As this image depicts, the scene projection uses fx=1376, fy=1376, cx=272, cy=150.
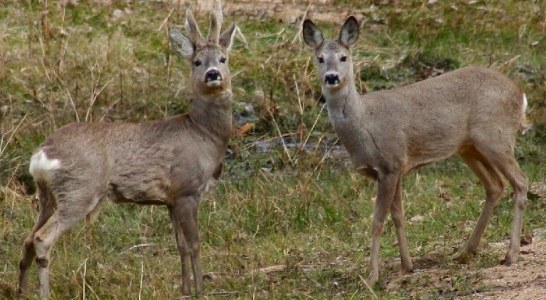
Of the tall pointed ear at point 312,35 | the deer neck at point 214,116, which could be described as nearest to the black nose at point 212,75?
the deer neck at point 214,116

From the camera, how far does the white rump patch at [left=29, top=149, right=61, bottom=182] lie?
8656 millimetres

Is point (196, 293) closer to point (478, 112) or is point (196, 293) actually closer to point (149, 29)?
point (478, 112)

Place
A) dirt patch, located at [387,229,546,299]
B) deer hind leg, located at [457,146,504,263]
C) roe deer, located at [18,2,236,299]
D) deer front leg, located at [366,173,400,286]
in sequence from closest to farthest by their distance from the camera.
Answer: dirt patch, located at [387,229,546,299], roe deer, located at [18,2,236,299], deer front leg, located at [366,173,400,286], deer hind leg, located at [457,146,504,263]

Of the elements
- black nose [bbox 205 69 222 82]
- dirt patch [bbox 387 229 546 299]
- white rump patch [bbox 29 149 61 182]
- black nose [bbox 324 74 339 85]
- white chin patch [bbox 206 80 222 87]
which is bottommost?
dirt patch [bbox 387 229 546 299]

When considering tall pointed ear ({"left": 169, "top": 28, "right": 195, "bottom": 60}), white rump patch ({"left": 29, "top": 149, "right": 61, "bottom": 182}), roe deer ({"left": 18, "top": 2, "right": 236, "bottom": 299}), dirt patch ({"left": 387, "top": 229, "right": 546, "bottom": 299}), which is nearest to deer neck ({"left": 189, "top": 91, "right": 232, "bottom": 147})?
roe deer ({"left": 18, "top": 2, "right": 236, "bottom": 299})

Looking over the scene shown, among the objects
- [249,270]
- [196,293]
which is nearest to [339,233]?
[249,270]

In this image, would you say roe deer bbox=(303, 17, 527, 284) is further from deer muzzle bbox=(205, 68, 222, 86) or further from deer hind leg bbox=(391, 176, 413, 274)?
deer muzzle bbox=(205, 68, 222, 86)

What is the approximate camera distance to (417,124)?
30.4ft

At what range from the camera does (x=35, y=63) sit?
42.1ft

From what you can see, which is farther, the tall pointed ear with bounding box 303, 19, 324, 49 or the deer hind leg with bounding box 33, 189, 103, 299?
the tall pointed ear with bounding box 303, 19, 324, 49

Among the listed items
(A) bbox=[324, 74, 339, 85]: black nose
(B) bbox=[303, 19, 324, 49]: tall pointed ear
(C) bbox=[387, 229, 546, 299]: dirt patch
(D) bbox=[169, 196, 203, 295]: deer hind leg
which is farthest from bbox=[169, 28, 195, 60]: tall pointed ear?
(C) bbox=[387, 229, 546, 299]: dirt patch

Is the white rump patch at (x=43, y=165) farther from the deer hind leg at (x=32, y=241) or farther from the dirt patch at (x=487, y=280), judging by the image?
the dirt patch at (x=487, y=280)

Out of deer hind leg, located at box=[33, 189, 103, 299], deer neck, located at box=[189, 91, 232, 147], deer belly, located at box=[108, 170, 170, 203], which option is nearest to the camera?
deer hind leg, located at box=[33, 189, 103, 299]

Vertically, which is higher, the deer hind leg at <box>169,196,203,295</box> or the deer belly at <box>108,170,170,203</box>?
the deer belly at <box>108,170,170,203</box>
